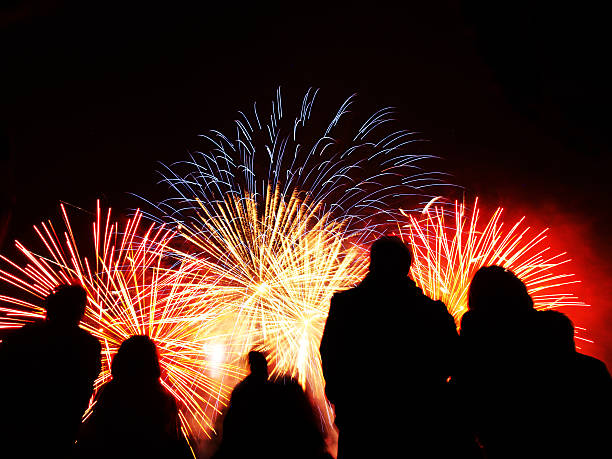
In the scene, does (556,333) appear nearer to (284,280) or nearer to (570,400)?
(570,400)

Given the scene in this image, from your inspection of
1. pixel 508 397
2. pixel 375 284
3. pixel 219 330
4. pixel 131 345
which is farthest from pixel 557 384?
pixel 219 330

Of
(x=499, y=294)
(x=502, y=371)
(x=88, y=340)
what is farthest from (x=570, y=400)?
(x=88, y=340)

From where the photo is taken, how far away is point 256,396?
12.3 feet

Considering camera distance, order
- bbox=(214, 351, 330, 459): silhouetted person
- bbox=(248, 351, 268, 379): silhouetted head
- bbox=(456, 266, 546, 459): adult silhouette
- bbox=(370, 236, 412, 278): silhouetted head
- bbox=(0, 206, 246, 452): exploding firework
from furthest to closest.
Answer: bbox=(0, 206, 246, 452): exploding firework < bbox=(248, 351, 268, 379): silhouetted head < bbox=(214, 351, 330, 459): silhouetted person < bbox=(370, 236, 412, 278): silhouetted head < bbox=(456, 266, 546, 459): adult silhouette

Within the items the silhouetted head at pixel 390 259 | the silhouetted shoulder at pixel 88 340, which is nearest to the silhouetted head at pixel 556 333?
the silhouetted head at pixel 390 259

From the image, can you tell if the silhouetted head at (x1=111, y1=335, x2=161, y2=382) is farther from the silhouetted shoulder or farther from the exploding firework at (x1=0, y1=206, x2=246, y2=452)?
the exploding firework at (x1=0, y1=206, x2=246, y2=452)

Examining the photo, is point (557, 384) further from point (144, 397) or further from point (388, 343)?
point (144, 397)

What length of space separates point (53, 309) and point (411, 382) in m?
2.70

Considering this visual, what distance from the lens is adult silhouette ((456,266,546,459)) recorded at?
2.13 metres

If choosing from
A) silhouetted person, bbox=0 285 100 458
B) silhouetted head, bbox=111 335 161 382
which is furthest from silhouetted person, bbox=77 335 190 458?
silhouetted person, bbox=0 285 100 458

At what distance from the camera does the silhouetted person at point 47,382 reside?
2.62 meters

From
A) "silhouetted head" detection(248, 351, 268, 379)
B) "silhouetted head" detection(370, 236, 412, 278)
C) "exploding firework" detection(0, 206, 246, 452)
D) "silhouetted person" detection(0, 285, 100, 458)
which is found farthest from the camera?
"exploding firework" detection(0, 206, 246, 452)

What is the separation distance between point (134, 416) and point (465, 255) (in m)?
7.39

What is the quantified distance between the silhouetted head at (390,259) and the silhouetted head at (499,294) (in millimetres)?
549
